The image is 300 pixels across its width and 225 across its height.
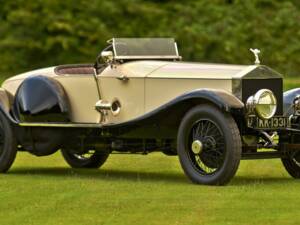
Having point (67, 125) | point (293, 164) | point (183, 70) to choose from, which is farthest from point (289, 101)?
point (67, 125)

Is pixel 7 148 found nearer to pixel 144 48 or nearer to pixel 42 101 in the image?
pixel 42 101

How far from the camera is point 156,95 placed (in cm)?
1159

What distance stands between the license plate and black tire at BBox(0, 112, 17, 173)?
2943mm

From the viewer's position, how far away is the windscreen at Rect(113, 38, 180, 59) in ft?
40.4

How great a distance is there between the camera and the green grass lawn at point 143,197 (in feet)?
28.3

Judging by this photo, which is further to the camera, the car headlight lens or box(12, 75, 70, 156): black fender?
box(12, 75, 70, 156): black fender

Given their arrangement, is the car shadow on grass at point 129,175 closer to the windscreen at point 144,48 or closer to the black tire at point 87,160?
the black tire at point 87,160

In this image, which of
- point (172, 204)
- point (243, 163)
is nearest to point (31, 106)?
point (243, 163)

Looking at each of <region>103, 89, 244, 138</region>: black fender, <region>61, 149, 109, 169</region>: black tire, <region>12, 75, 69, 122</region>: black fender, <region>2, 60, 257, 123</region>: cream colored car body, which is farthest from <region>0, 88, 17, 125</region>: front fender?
<region>103, 89, 244, 138</region>: black fender

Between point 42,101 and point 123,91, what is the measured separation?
101 centimetres

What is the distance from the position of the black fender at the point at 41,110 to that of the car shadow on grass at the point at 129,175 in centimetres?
32

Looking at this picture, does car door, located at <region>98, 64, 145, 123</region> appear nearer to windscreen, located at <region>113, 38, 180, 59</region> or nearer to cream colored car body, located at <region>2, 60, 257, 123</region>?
cream colored car body, located at <region>2, 60, 257, 123</region>

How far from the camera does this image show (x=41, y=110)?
40.8 feet

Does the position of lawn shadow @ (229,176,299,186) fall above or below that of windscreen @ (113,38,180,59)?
below
